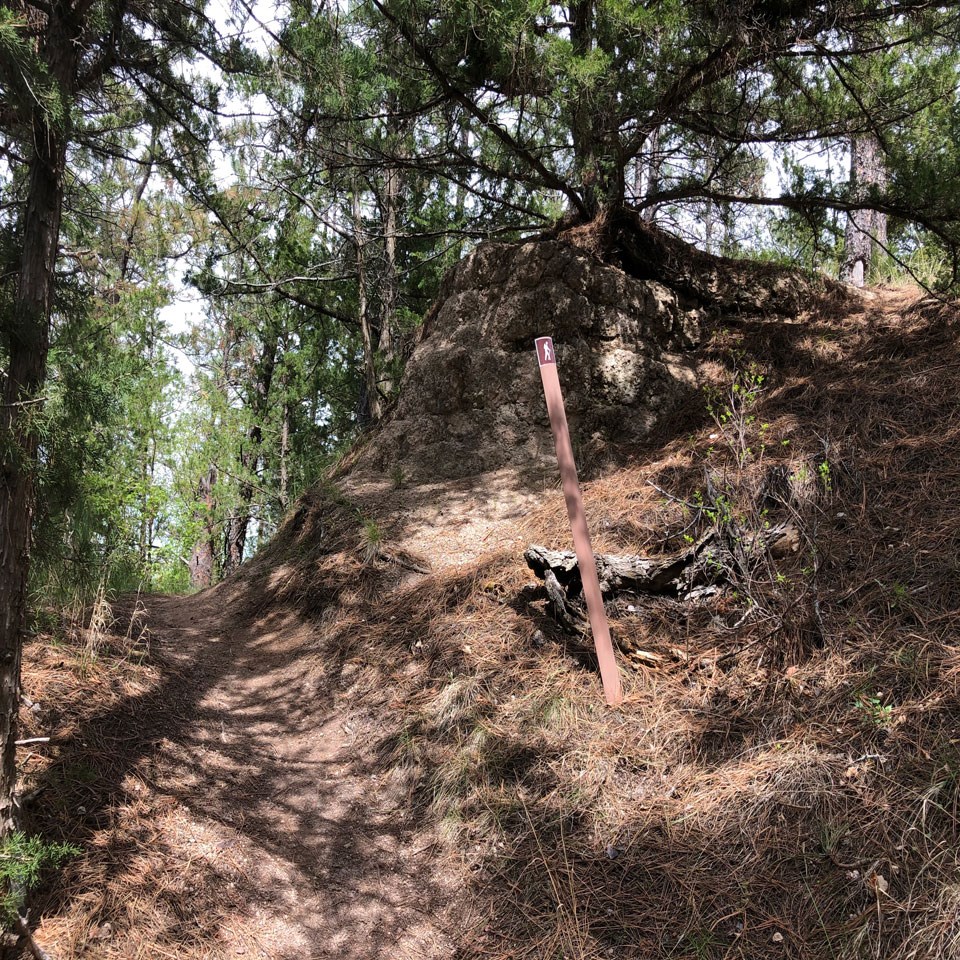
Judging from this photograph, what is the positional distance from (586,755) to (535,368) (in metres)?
4.59

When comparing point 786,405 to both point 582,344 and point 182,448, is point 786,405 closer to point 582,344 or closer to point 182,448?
point 582,344

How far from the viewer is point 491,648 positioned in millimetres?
4336

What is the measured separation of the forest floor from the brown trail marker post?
16cm

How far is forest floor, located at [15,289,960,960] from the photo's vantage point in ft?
8.38

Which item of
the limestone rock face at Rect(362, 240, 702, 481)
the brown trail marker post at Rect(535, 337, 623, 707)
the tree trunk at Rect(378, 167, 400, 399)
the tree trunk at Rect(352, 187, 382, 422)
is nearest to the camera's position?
the brown trail marker post at Rect(535, 337, 623, 707)

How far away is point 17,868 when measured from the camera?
7.54ft

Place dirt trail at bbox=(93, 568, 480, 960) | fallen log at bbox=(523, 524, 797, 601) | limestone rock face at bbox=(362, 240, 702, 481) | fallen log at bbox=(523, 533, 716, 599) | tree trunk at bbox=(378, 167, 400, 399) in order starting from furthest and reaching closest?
tree trunk at bbox=(378, 167, 400, 399)
limestone rock face at bbox=(362, 240, 702, 481)
fallen log at bbox=(523, 533, 716, 599)
fallen log at bbox=(523, 524, 797, 601)
dirt trail at bbox=(93, 568, 480, 960)

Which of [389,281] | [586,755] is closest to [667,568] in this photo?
[586,755]

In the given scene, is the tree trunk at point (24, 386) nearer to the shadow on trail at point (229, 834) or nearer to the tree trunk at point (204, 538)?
the shadow on trail at point (229, 834)

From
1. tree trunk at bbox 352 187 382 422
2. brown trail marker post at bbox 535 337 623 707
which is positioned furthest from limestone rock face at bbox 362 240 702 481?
tree trunk at bbox 352 187 382 422

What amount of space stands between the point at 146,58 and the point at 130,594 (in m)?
5.49

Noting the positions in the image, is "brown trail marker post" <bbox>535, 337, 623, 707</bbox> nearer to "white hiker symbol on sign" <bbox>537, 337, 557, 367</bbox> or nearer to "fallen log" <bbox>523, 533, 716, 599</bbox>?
"white hiker symbol on sign" <bbox>537, 337, 557, 367</bbox>

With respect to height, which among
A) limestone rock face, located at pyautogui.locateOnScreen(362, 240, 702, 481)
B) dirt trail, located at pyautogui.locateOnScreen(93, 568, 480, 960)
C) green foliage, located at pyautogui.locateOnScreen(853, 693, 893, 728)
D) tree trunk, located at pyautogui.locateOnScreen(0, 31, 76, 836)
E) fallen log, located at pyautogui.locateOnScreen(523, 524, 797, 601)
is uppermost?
limestone rock face, located at pyautogui.locateOnScreen(362, 240, 702, 481)

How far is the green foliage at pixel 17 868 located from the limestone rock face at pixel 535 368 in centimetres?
495
